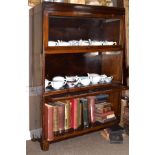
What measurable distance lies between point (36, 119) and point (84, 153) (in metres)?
0.63

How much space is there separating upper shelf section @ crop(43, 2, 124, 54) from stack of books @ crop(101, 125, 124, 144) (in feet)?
3.07

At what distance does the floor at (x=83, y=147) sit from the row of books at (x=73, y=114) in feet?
0.49

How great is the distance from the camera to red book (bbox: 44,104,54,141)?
100 inches

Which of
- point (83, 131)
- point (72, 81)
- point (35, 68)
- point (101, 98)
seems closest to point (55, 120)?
point (83, 131)

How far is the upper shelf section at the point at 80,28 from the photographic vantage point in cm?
248

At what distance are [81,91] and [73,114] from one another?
273 mm

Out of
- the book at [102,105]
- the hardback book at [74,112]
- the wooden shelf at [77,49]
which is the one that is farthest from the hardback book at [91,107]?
the wooden shelf at [77,49]

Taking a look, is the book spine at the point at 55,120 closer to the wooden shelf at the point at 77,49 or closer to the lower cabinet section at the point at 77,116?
the lower cabinet section at the point at 77,116

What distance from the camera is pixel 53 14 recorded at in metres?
2.46

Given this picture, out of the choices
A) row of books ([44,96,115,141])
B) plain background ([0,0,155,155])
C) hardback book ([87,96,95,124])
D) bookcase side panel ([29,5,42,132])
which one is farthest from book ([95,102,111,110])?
plain background ([0,0,155,155])

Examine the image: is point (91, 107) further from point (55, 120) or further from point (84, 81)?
point (55, 120)

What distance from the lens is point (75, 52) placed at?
2672mm
